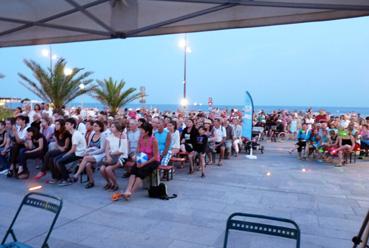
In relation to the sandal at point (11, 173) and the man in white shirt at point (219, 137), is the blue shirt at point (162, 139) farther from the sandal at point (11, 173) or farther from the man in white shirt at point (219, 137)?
the sandal at point (11, 173)

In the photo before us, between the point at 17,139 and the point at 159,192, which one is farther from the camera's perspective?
the point at 17,139

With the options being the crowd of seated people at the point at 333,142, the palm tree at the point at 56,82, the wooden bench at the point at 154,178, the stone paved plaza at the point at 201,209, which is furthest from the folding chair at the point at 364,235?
the palm tree at the point at 56,82

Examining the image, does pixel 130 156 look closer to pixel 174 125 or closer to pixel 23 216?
pixel 174 125

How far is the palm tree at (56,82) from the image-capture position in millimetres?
16250

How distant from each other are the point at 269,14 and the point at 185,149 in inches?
234

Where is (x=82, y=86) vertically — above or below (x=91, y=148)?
above

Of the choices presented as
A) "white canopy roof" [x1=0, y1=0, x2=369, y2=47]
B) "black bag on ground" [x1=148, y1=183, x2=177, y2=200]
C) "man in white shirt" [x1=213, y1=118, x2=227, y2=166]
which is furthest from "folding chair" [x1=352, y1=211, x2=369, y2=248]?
"man in white shirt" [x1=213, y1=118, x2=227, y2=166]

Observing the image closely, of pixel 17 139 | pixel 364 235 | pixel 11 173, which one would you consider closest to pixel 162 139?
pixel 17 139

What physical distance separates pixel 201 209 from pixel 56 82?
13.3 metres

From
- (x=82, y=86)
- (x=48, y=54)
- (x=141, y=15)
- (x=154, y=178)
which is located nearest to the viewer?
(x=141, y=15)

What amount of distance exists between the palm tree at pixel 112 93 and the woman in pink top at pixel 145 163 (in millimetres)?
13017

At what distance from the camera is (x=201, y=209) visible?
548cm

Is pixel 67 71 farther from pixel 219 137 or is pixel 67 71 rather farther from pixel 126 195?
pixel 126 195

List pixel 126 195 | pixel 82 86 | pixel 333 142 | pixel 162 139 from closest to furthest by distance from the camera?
pixel 126 195
pixel 162 139
pixel 333 142
pixel 82 86
